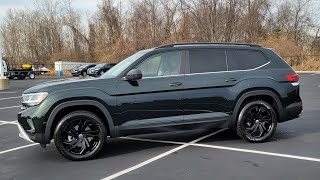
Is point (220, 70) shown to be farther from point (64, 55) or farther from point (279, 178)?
point (64, 55)

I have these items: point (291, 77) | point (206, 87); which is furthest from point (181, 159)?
point (291, 77)

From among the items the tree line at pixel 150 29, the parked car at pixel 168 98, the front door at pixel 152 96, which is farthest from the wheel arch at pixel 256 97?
the tree line at pixel 150 29

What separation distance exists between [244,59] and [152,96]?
195 centimetres

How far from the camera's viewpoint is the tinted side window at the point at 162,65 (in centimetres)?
673

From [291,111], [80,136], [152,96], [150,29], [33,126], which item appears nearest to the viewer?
[33,126]

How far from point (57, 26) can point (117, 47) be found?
1802 cm

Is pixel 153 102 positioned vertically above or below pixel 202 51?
below

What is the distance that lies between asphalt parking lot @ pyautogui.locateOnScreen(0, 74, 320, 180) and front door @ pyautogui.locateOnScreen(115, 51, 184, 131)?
1.87 feet

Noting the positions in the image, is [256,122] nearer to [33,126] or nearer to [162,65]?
[162,65]

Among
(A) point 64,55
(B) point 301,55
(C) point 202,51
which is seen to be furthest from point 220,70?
(A) point 64,55

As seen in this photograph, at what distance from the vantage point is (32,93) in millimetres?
6230

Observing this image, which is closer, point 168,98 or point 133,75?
point 133,75

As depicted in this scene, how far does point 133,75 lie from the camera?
6.42m

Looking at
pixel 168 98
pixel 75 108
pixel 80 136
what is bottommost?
pixel 80 136
